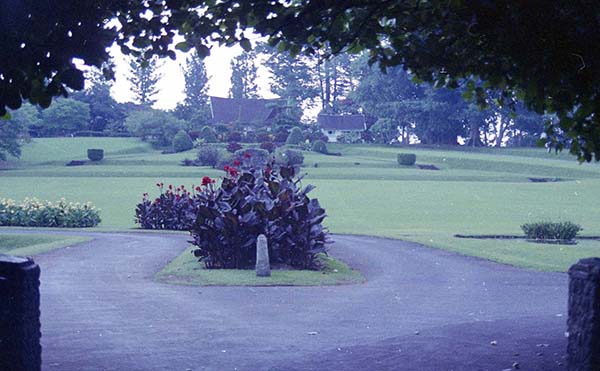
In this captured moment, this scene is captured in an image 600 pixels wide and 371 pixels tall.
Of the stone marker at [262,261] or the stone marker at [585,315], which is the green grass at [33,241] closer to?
the stone marker at [262,261]

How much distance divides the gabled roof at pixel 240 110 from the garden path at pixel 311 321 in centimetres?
7464

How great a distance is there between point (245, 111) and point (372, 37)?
87380 millimetres

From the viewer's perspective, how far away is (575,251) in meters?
19.6

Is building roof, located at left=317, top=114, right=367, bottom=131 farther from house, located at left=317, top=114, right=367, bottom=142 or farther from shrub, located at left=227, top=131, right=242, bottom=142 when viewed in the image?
shrub, located at left=227, top=131, right=242, bottom=142

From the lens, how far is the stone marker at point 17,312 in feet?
17.0

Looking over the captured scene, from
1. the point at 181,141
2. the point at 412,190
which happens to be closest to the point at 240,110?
the point at 181,141

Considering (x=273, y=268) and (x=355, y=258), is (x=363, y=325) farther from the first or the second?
(x=355, y=258)

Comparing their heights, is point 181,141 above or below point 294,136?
below

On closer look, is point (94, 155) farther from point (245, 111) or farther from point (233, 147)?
→ point (245, 111)

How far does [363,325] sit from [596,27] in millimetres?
4816

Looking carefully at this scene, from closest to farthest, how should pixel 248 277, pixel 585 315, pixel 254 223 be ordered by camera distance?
pixel 585 315 < pixel 248 277 < pixel 254 223

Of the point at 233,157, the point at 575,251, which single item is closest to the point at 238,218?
the point at 575,251

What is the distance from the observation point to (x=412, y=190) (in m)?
45.2

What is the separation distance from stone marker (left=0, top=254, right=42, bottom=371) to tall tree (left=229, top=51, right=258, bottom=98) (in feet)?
333
